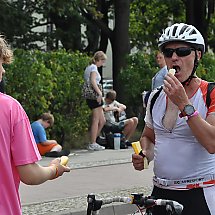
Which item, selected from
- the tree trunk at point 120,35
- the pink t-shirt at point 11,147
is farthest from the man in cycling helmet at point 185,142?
the tree trunk at point 120,35

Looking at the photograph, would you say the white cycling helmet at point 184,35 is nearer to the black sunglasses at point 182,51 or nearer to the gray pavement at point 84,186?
the black sunglasses at point 182,51

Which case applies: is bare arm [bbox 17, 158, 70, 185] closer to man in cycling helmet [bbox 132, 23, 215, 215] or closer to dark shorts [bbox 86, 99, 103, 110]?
man in cycling helmet [bbox 132, 23, 215, 215]

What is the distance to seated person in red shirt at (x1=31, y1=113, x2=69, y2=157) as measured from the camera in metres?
12.0

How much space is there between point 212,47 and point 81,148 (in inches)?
897

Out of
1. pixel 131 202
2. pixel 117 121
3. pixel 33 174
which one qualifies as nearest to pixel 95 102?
pixel 117 121

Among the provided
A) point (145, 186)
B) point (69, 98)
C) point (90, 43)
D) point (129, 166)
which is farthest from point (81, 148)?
point (90, 43)

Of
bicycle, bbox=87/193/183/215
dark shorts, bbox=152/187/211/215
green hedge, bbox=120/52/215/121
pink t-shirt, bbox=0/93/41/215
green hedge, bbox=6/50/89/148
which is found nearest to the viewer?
pink t-shirt, bbox=0/93/41/215

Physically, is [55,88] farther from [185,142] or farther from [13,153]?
Answer: [13,153]

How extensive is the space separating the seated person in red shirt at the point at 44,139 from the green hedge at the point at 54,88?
71cm

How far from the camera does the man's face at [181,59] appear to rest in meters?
3.64

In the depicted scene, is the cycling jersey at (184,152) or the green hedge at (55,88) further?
the green hedge at (55,88)

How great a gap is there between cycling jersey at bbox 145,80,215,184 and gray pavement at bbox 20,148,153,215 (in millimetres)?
4271

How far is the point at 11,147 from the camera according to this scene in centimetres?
333

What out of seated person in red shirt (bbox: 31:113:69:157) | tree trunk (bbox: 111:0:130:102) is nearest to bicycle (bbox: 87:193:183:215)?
seated person in red shirt (bbox: 31:113:69:157)
